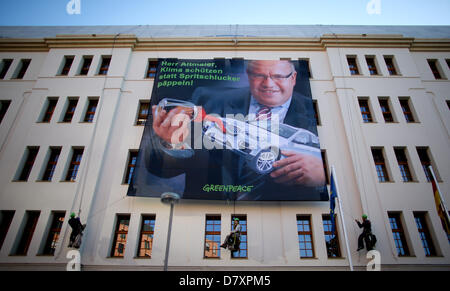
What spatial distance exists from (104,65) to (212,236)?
14.7m

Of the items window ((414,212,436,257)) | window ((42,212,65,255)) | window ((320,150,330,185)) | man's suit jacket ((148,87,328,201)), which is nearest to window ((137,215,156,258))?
man's suit jacket ((148,87,328,201))

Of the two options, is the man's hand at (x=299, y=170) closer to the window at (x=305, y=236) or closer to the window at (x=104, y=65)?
the window at (x=305, y=236)

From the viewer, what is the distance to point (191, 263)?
1175cm

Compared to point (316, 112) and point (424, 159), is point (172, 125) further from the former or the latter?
point (424, 159)

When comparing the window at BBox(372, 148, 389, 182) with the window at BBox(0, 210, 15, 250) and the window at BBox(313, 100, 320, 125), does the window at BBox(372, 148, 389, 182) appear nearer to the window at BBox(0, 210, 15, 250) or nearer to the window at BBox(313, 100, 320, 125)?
the window at BBox(313, 100, 320, 125)

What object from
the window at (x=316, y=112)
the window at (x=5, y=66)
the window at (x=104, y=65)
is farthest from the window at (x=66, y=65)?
the window at (x=316, y=112)

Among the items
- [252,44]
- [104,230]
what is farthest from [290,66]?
[104,230]

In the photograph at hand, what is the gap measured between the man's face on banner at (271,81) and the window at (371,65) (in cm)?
604

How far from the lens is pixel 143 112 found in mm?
16766

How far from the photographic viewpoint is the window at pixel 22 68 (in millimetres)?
18797

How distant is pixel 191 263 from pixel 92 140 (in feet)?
29.6

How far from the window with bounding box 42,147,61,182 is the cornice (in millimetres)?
8682

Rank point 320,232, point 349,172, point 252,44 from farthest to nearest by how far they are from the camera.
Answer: point 252,44
point 349,172
point 320,232
